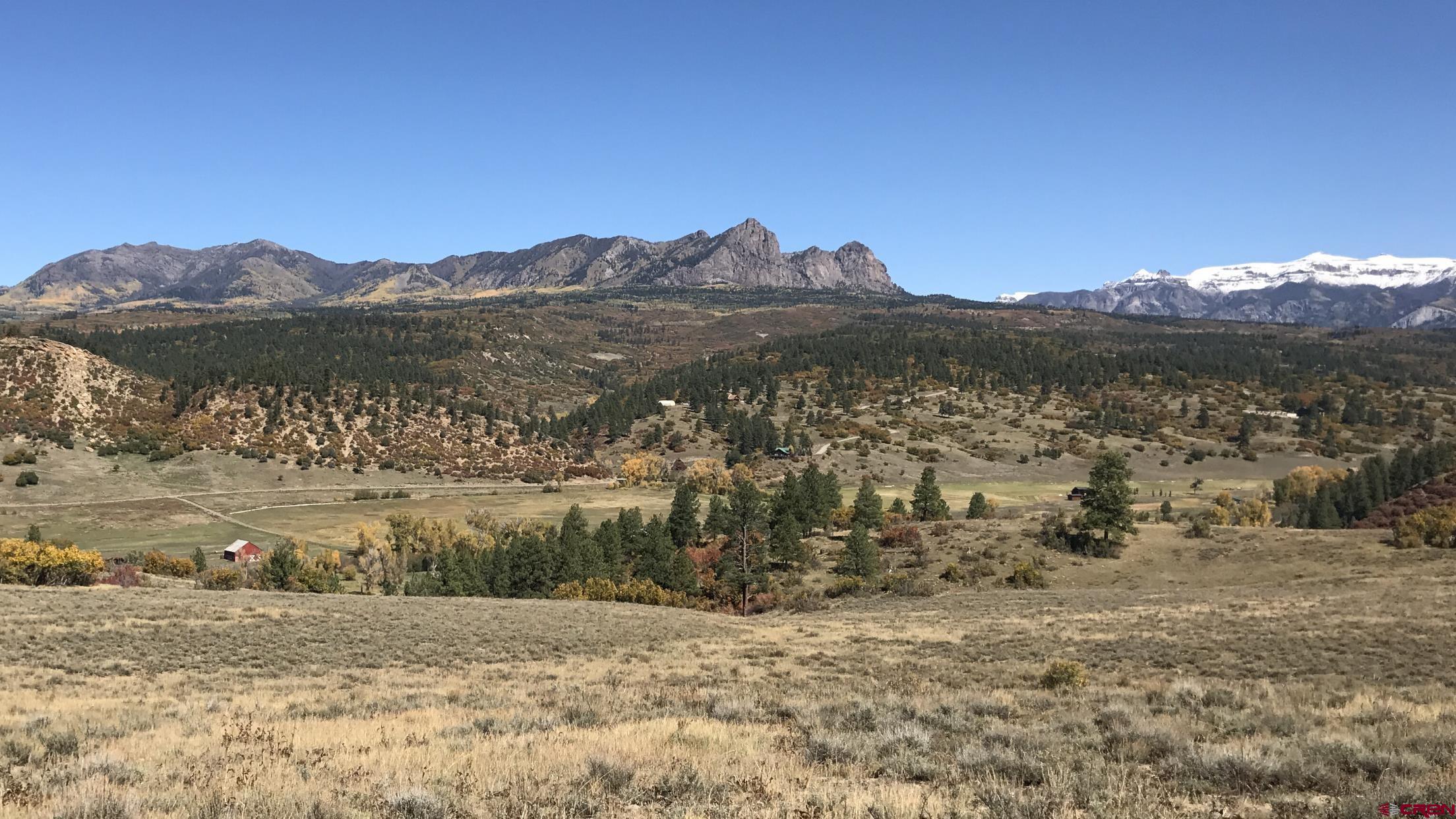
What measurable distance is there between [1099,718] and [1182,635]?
18425mm

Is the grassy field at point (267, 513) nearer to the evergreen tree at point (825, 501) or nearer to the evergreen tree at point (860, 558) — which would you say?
the evergreen tree at point (825, 501)

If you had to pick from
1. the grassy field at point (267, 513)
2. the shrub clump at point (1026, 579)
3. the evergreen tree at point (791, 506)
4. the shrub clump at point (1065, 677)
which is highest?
the shrub clump at point (1065, 677)

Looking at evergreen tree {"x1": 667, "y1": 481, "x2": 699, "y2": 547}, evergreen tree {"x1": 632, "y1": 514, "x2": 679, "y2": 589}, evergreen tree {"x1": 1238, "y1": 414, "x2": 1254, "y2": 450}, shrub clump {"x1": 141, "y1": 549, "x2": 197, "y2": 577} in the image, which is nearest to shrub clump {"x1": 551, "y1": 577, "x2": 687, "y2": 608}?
evergreen tree {"x1": 632, "y1": 514, "x2": 679, "y2": 589}

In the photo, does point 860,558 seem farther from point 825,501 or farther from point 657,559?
point 825,501

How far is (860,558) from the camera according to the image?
205ft

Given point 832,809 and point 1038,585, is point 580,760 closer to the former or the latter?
point 832,809

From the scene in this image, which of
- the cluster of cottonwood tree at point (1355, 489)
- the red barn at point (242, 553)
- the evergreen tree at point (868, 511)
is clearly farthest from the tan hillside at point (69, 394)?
the cluster of cottonwood tree at point (1355, 489)

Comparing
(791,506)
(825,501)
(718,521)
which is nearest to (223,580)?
(718,521)

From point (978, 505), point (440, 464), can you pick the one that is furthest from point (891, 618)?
point (440, 464)

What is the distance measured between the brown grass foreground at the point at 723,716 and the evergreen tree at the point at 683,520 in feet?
146

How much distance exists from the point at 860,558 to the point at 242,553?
199 ft

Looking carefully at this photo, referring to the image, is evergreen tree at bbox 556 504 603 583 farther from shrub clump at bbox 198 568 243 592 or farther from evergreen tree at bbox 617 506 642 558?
shrub clump at bbox 198 568 243 592

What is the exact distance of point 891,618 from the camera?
4038 centimetres

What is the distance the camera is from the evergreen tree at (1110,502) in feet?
224
